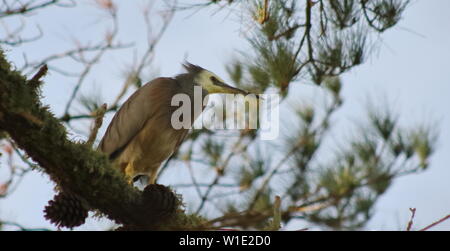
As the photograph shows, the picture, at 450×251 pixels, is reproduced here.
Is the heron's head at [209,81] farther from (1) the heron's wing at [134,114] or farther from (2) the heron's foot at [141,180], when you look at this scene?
(2) the heron's foot at [141,180]

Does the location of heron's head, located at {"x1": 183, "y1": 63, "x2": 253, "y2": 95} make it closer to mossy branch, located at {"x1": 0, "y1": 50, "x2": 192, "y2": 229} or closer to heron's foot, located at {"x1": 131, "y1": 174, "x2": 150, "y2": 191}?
A: heron's foot, located at {"x1": 131, "y1": 174, "x2": 150, "y2": 191}

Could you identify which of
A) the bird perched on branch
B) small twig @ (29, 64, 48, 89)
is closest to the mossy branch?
small twig @ (29, 64, 48, 89)

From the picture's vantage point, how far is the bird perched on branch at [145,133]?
3455mm

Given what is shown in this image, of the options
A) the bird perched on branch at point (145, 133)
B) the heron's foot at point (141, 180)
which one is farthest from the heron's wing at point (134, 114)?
the heron's foot at point (141, 180)

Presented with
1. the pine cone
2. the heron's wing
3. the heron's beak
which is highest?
the heron's beak

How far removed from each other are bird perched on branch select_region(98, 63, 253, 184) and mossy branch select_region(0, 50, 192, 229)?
1.26m

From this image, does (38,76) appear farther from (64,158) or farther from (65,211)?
(65,211)

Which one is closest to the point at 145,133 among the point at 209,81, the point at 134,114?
the point at 134,114

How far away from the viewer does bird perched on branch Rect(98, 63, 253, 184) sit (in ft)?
11.3

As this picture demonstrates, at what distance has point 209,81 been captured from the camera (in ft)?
13.4

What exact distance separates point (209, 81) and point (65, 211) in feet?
6.99

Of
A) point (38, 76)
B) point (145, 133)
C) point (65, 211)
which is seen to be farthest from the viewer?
point (145, 133)

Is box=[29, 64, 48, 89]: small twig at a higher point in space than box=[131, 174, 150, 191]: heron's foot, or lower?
lower

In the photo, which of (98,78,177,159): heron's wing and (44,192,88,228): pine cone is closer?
(44,192,88,228): pine cone
